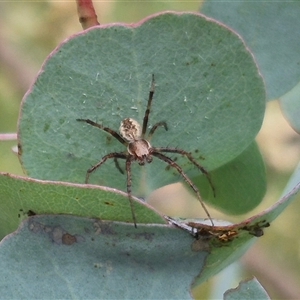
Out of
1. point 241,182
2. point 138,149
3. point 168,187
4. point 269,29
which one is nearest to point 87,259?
point 138,149

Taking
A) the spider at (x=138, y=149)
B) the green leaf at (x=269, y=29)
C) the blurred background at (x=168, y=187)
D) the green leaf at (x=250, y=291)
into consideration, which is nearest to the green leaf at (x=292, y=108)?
the green leaf at (x=269, y=29)

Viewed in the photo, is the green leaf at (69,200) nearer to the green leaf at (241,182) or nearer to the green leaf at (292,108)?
the green leaf at (241,182)

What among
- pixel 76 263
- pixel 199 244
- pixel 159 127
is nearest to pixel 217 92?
pixel 159 127

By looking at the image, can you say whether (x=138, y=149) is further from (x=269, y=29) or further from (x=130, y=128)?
(x=269, y=29)

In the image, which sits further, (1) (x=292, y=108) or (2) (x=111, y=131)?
(1) (x=292, y=108)

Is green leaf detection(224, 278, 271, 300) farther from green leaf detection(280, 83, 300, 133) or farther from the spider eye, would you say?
green leaf detection(280, 83, 300, 133)

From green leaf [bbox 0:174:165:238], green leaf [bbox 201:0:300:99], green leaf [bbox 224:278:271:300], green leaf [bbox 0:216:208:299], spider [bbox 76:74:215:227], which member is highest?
green leaf [bbox 201:0:300:99]

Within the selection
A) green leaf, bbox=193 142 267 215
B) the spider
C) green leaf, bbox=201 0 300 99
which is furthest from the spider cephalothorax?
green leaf, bbox=201 0 300 99
